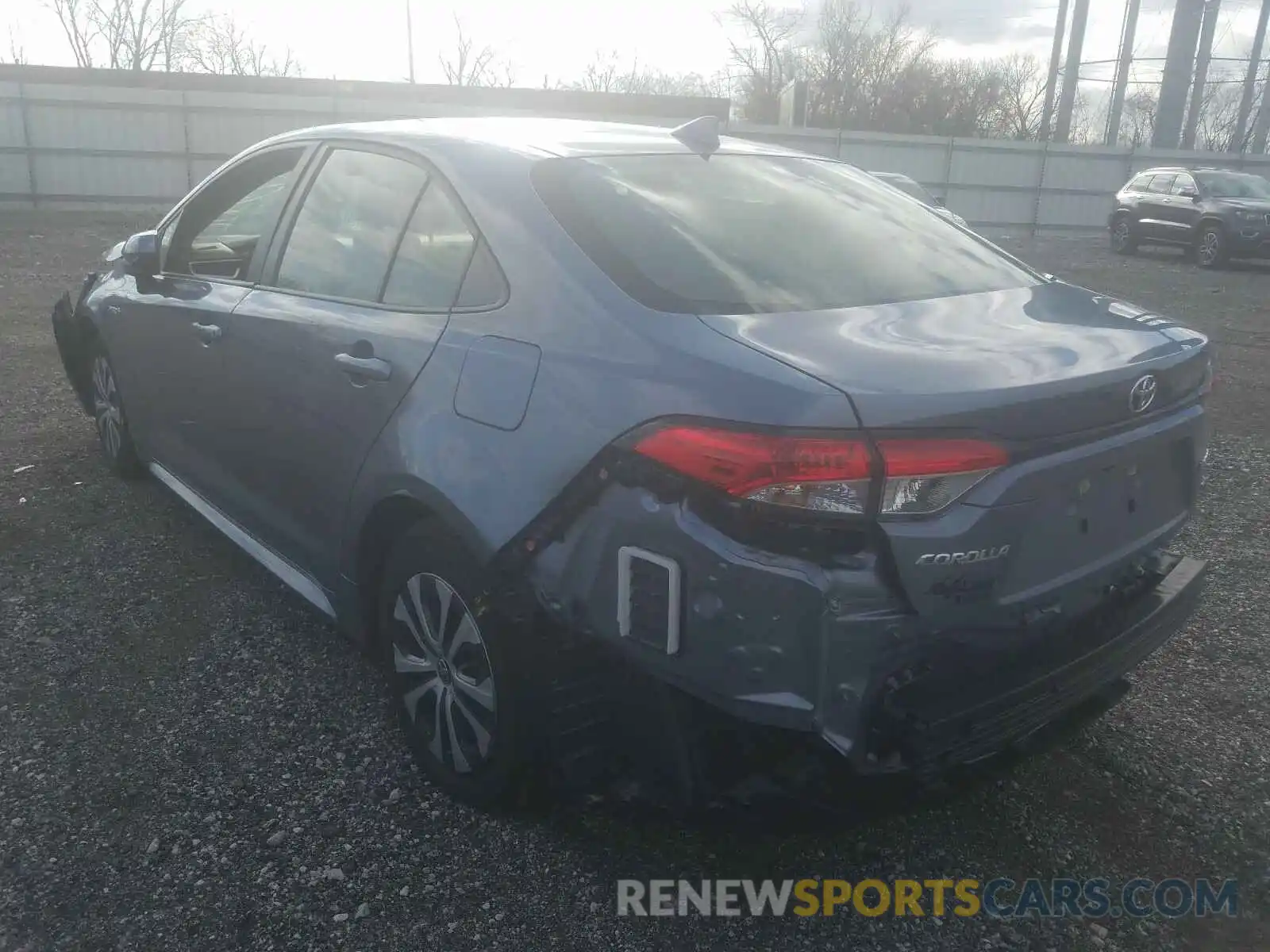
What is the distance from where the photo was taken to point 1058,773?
2.89 meters

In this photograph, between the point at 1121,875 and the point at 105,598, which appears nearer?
the point at 1121,875

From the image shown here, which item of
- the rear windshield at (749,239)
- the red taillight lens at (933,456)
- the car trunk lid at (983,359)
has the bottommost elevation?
the red taillight lens at (933,456)

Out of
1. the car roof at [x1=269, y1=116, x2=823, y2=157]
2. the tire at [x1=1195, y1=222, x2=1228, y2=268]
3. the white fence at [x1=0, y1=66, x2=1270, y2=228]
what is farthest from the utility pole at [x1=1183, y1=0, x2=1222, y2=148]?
the car roof at [x1=269, y1=116, x2=823, y2=157]

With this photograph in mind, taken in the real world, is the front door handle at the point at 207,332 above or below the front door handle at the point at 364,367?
below

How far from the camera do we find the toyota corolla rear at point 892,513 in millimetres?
1894

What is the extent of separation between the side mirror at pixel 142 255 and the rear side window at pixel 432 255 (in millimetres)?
1735

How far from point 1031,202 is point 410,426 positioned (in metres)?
26.0

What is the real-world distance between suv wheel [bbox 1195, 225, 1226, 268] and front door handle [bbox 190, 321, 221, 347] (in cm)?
1842

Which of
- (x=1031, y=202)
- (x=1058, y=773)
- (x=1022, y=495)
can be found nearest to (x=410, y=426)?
(x=1022, y=495)

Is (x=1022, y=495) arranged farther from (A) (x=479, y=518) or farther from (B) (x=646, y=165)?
(B) (x=646, y=165)

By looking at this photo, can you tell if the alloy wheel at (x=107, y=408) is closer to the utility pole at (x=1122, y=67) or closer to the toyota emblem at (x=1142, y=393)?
the toyota emblem at (x=1142, y=393)

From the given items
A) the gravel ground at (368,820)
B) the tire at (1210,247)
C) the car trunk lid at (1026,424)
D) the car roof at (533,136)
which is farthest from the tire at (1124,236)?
the car trunk lid at (1026,424)

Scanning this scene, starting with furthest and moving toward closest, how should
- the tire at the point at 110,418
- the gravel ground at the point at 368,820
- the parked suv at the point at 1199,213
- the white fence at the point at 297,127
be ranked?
→ the white fence at the point at 297,127, the parked suv at the point at 1199,213, the tire at the point at 110,418, the gravel ground at the point at 368,820

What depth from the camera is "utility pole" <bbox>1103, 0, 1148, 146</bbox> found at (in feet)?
103
